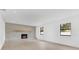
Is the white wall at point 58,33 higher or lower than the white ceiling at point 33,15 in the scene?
lower

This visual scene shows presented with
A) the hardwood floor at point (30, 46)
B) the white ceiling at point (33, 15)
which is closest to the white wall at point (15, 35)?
the hardwood floor at point (30, 46)

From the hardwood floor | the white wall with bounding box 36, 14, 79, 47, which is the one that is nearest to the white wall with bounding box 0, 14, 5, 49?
the hardwood floor

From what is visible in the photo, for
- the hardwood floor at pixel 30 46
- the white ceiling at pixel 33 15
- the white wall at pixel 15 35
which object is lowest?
the hardwood floor at pixel 30 46

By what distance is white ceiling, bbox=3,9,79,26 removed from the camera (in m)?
2.25

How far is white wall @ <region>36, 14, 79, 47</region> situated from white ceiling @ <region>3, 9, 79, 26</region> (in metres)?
0.12

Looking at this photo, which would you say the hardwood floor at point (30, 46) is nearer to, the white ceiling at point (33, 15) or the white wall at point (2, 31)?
the white wall at point (2, 31)

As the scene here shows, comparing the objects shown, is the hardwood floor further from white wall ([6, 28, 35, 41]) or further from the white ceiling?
the white ceiling

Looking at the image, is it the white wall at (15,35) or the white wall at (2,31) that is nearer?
the white wall at (2,31)

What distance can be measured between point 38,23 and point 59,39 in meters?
0.57

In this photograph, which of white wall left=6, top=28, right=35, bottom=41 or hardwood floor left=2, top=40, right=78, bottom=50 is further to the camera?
white wall left=6, top=28, right=35, bottom=41

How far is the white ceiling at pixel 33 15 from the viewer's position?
2250mm

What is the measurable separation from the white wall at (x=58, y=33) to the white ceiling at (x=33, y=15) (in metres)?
0.12
